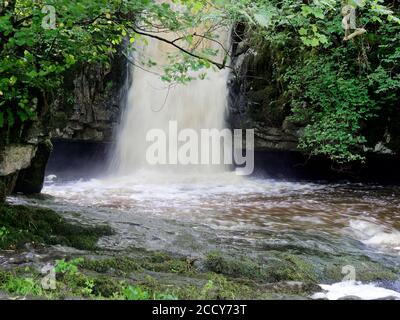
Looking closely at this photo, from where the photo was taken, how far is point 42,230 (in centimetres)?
459

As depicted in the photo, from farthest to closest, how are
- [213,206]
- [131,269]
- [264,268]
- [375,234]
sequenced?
[213,206]
[375,234]
[264,268]
[131,269]

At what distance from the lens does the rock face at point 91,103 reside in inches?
480

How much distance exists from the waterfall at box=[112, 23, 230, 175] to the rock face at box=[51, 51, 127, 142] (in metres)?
0.52

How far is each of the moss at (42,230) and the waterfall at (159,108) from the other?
9.10m

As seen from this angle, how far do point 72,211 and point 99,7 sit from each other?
3.20m

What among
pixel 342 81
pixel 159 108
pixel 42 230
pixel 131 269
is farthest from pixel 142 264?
pixel 159 108

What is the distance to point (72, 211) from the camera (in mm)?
5789

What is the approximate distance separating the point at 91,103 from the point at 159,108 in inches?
99.5

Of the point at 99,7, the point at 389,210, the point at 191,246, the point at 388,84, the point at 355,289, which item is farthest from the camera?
the point at 388,84

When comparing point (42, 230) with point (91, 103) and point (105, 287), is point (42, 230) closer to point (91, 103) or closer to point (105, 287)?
point (105, 287)

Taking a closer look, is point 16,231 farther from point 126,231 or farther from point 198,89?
point 198,89

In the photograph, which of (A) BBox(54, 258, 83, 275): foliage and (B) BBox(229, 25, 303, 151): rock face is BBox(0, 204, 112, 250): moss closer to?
(A) BBox(54, 258, 83, 275): foliage

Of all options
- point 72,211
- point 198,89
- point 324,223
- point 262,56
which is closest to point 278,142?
point 262,56

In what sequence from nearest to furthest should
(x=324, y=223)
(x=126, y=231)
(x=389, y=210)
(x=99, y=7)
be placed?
1. (x=99, y=7)
2. (x=126, y=231)
3. (x=324, y=223)
4. (x=389, y=210)
